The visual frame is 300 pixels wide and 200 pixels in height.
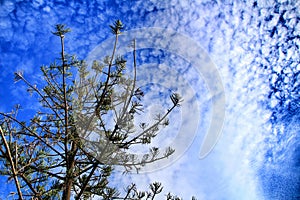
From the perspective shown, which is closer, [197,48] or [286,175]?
[197,48]

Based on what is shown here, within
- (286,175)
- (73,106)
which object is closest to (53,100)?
(73,106)

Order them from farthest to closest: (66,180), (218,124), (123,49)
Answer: (218,124) → (123,49) → (66,180)

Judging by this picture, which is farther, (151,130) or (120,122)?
(151,130)

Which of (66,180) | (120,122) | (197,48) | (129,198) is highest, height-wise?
(197,48)

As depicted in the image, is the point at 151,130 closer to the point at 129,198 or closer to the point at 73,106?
the point at 129,198

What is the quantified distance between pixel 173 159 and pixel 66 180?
1.83 m

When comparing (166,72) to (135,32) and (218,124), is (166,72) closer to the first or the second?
(135,32)

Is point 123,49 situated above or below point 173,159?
above

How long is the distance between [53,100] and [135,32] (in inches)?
77.2

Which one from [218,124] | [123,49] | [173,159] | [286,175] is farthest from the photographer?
[286,175]

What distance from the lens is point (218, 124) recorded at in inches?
185

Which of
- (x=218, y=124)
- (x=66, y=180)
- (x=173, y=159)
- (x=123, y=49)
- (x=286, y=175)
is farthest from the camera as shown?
(x=286, y=175)

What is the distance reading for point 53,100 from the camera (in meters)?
4.40

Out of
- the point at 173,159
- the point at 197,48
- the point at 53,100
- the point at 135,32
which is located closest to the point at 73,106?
the point at 53,100
